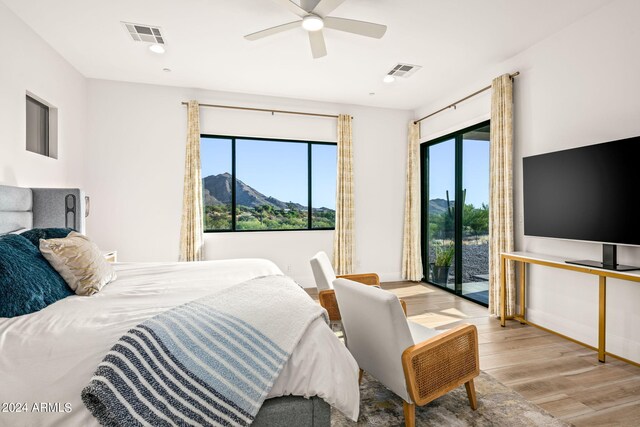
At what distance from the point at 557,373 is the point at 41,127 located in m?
5.23

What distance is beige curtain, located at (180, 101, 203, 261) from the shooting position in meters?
4.52

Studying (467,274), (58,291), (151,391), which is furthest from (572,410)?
(58,291)

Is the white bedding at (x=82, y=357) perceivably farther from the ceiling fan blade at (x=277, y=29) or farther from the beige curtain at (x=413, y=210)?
the beige curtain at (x=413, y=210)

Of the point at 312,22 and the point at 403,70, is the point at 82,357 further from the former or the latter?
the point at 403,70

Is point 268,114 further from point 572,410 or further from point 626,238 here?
point 572,410

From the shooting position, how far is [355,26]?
274cm

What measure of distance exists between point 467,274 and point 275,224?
2.91 meters

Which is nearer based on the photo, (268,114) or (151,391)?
(151,391)

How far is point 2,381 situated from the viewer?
1.13 meters

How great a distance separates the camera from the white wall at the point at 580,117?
2688 mm

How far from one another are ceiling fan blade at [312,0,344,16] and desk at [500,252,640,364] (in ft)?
9.20

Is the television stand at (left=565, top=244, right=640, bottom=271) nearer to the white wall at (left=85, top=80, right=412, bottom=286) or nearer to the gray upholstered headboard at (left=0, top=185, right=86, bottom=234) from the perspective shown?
the white wall at (left=85, top=80, right=412, bottom=286)

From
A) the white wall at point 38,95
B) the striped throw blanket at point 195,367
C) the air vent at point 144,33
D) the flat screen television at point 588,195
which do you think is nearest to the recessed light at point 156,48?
the air vent at point 144,33

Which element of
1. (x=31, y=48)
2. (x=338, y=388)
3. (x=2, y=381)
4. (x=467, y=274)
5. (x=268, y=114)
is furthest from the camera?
(x=268, y=114)
